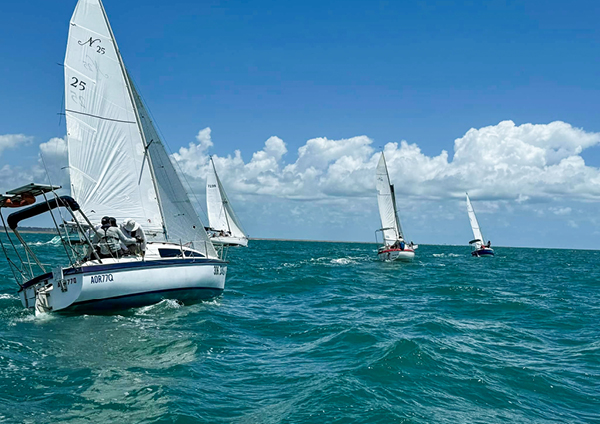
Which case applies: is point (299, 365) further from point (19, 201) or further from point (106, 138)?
point (106, 138)

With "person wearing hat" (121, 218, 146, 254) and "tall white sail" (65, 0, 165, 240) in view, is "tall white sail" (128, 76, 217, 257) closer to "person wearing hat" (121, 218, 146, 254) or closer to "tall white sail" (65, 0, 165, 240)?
"tall white sail" (65, 0, 165, 240)

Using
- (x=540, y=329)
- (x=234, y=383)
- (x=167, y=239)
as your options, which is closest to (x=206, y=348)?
(x=234, y=383)

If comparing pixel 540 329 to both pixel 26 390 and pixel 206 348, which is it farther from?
pixel 26 390

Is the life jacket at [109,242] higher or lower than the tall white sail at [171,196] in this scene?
lower

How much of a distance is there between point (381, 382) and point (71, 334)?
8.56m

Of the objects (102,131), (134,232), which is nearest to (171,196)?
(102,131)

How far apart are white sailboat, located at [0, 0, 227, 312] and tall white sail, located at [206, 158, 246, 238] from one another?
60.6 m

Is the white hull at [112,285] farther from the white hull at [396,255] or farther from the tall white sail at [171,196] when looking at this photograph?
the white hull at [396,255]

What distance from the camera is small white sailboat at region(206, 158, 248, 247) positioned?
8244cm

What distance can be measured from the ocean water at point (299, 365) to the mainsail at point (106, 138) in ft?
15.5

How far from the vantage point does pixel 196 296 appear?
19906 mm

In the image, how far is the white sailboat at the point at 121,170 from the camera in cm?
1908

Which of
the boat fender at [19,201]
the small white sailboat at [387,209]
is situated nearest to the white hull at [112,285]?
the boat fender at [19,201]

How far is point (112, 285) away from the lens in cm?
1623
